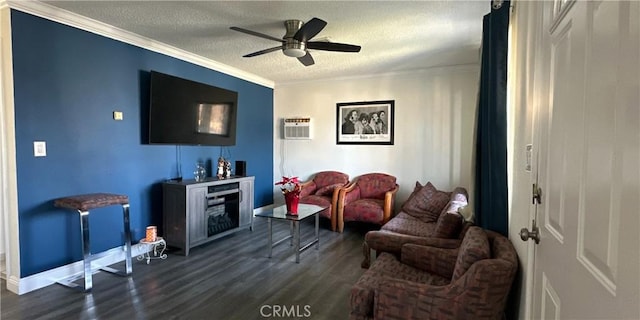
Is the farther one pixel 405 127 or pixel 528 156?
pixel 405 127

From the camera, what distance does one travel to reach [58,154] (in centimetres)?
293

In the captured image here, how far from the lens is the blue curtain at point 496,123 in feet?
6.57

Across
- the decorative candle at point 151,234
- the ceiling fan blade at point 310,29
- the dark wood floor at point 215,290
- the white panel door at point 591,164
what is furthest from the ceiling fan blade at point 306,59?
the decorative candle at point 151,234

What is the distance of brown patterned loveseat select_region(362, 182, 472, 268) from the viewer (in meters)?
2.52

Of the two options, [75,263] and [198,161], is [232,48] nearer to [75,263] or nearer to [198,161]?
[198,161]

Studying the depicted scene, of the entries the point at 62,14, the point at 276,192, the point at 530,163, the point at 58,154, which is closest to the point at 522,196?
the point at 530,163

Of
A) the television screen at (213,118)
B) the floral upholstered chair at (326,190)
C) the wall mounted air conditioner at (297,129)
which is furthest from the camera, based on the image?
the wall mounted air conditioner at (297,129)

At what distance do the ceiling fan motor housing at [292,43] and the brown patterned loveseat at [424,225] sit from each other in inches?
71.6

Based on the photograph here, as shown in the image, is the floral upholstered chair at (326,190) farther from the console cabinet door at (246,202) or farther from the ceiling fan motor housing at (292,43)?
the ceiling fan motor housing at (292,43)

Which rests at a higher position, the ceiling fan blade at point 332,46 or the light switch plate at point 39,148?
the ceiling fan blade at point 332,46

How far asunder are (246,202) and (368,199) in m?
1.81

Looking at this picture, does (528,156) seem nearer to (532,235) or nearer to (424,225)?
(532,235)

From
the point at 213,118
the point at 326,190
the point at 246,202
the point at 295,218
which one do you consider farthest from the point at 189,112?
the point at 326,190

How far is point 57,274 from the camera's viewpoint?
115 inches
